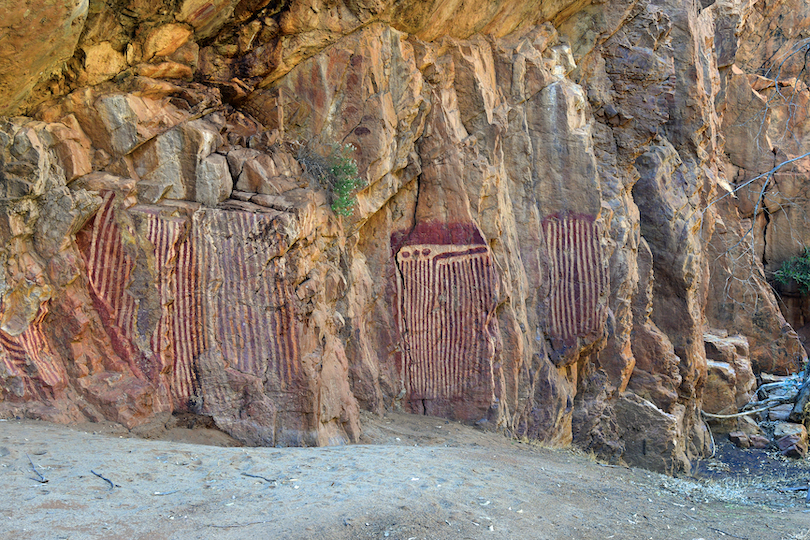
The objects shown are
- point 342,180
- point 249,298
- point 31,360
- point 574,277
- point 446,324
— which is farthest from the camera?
point 574,277

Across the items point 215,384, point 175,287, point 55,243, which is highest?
point 55,243

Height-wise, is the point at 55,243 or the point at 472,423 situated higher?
the point at 55,243

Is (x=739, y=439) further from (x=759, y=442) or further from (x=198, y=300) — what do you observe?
(x=198, y=300)

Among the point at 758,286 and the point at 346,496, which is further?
the point at 758,286

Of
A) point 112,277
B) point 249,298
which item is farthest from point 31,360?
point 249,298

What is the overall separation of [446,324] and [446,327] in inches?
1.2

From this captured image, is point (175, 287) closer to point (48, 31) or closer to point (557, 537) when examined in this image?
point (48, 31)

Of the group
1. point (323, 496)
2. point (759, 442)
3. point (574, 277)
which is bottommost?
point (759, 442)

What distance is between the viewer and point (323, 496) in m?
3.51

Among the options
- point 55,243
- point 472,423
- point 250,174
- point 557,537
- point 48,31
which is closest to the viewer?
point 557,537

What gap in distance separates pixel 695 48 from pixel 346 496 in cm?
903

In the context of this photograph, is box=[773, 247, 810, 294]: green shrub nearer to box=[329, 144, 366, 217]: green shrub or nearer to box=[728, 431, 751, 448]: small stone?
box=[728, 431, 751, 448]: small stone

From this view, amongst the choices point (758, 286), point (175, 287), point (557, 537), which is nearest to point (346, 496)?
point (557, 537)

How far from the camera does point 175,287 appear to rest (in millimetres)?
5074
